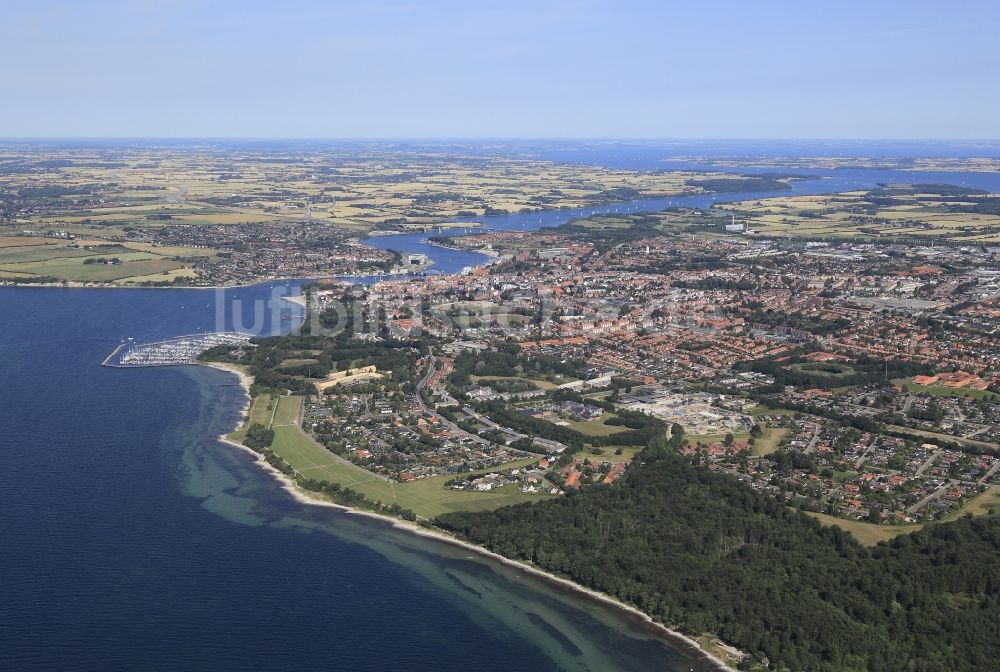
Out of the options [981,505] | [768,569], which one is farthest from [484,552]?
[981,505]

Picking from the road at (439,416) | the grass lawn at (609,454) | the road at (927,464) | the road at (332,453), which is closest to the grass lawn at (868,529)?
the road at (927,464)

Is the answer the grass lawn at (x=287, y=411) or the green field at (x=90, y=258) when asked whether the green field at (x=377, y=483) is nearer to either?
the grass lawn at (x=287, y=411)

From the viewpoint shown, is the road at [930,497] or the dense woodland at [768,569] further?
the road at [930,497]

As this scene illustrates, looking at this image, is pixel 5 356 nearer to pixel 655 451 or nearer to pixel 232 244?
pixel 655 451

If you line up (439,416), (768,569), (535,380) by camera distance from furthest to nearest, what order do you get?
(535,380), (439,416), (768,569)

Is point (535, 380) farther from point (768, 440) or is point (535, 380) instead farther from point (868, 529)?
point (868, 529)

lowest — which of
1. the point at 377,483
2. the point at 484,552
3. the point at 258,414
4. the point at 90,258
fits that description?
the point at 484,552
